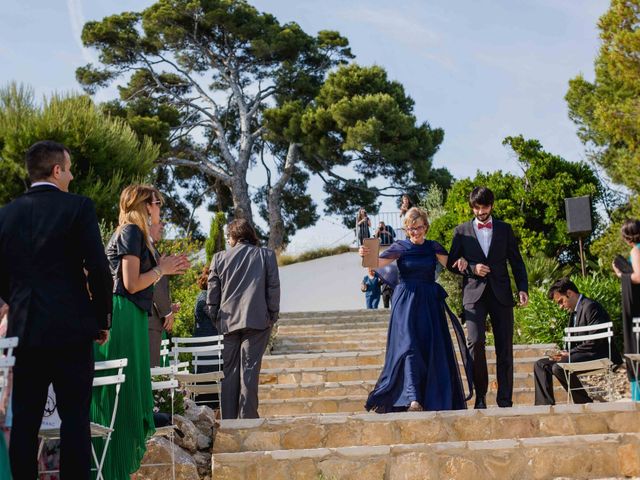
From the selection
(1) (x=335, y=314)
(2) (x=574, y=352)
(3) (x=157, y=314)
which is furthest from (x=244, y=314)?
(1) (x=335, y=314)

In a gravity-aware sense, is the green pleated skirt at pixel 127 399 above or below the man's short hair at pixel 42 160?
below

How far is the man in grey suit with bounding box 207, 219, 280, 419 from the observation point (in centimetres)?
692

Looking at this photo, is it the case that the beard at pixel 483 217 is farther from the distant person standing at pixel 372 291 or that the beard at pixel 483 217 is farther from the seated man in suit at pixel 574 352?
the distant person standing at pixel 372 291

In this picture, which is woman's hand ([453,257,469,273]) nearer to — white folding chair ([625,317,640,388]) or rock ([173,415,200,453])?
white folding chair ([625,317,640,388])

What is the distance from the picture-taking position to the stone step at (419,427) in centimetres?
566

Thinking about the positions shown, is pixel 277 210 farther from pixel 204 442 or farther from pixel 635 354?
pixel 204 442

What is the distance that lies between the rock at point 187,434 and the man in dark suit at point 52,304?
186 cm

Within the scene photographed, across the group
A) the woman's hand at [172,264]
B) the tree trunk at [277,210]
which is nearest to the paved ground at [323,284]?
the tree trunk at [277,210]

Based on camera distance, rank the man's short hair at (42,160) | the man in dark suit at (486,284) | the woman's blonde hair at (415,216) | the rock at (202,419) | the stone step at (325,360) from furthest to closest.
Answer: the stone step at (325,360) < the man in dark suit at (486,284) < the woman's blonde hair at (415,216) < the rock at (202,419) < the man's short hair at (42,160)

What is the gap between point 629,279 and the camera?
6465 mm

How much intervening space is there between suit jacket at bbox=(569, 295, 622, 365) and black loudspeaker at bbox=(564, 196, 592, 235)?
589cm

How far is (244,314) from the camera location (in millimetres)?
6895

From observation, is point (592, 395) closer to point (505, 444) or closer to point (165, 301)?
point (505, 444)

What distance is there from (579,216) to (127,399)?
1043 centimetres
